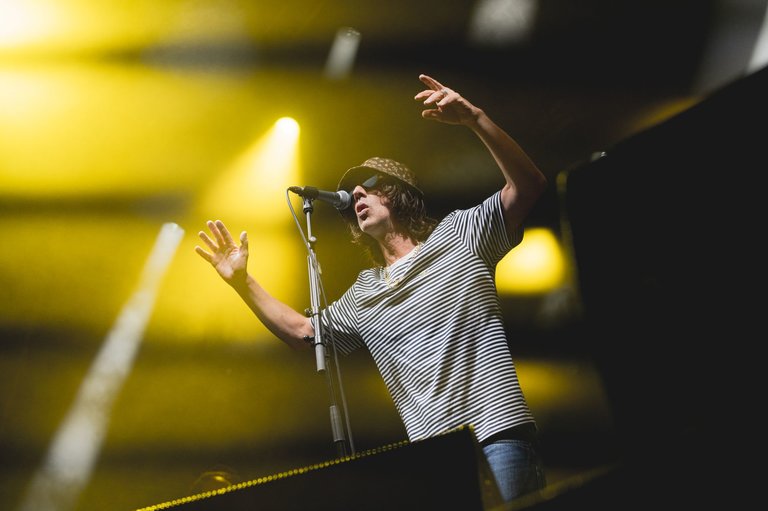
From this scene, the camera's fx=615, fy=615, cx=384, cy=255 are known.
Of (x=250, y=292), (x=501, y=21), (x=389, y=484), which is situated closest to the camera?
(x=389, y=484)

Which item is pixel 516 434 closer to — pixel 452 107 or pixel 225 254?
pixel 452 107

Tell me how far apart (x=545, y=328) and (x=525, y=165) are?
220cm

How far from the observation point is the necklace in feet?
6.24

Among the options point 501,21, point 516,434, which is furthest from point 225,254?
point 501,21

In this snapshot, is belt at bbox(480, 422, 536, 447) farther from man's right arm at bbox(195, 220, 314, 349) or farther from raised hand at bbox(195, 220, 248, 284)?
raised hand at bbox(195, 220, 248, 284)

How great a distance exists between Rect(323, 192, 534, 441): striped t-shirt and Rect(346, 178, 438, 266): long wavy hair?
9.4 inches

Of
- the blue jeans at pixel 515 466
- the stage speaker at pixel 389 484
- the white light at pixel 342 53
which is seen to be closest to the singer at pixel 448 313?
the blue jeans at pixel 515 466

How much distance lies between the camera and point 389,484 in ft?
3.26

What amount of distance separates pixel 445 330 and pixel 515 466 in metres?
0.41

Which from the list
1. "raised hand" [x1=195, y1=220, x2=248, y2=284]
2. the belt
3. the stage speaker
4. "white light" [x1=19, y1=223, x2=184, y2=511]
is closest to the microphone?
"raised hand" [x1=195, y1=220, x2=248, y2=284]

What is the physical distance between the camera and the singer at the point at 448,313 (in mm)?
1537

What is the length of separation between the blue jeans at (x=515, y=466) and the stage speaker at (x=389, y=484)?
1.68 feet

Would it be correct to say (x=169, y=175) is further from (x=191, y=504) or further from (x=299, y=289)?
(x=191, y=504)

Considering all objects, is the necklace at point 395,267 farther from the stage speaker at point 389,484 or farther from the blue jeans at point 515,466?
the stage speaker at point 389,484
